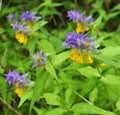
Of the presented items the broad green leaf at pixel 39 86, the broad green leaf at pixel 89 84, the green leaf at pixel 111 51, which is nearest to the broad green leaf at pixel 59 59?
the broad green leaf at pixel 39 86

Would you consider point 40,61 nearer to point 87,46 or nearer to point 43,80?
point 43,80

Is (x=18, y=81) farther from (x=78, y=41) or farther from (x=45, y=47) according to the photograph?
(x=78, y=41)

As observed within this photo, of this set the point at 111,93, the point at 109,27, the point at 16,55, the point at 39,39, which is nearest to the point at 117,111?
the point at 111,93

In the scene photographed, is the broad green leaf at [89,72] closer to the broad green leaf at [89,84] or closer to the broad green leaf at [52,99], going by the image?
the broad green leaf at [89,84]

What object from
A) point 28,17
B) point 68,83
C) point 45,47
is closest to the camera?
point 68,83

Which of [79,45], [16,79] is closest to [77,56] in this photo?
[79,45]

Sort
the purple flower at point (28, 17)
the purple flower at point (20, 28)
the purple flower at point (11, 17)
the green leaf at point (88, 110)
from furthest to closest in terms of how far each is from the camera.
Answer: the purple flower at point (11, 17), the purple flower at point (28, 17), the purple flower at point (20, 28), the green leaf at point (88, 110)
